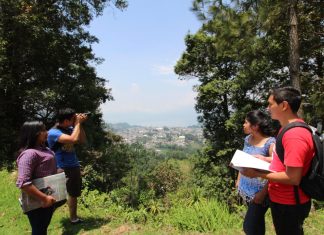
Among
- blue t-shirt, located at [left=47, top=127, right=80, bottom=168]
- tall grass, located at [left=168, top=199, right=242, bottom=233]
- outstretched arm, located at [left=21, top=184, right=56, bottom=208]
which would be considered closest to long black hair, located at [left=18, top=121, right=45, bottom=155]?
outstretched arm, located at [left=21, top=184, right=56, bottom=208]

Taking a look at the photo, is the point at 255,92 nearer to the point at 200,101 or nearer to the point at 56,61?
the point at 200,101

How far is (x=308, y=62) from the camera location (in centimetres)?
1638

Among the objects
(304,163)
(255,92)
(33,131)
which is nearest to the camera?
(304,163)

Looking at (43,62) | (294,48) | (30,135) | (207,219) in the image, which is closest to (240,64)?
(294,48)

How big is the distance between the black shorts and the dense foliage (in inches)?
113

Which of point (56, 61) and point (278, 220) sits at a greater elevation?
point (56, 61)

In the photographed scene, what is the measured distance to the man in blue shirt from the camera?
4672mm

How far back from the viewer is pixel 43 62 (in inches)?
568

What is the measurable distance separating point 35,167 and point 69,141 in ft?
4.07

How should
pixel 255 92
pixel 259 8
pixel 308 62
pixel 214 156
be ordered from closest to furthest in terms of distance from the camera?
pixel 259 8 < pixel 308 62 < pixel 255 92 < pixel 214 156

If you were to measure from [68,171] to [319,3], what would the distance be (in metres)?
8.58

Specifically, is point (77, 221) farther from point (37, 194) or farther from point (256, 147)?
point (256, 147)

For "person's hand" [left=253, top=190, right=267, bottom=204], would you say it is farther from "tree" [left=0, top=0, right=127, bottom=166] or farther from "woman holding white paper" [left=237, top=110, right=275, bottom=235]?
"tree" [left=0, top=0, right=127, bottom=166]

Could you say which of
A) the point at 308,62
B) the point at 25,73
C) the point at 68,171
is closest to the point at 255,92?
the point at 308,62
